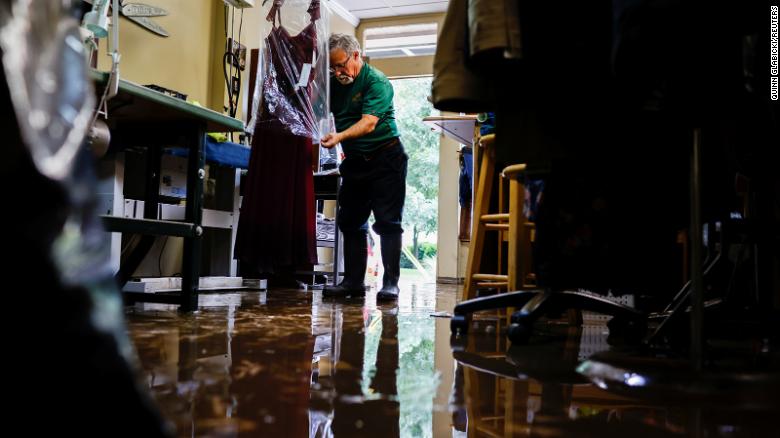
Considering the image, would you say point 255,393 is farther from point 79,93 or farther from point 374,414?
point 79,93

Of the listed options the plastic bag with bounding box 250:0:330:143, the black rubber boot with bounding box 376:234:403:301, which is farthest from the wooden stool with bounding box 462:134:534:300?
the plastic bag with bounding box 250:0:330:143

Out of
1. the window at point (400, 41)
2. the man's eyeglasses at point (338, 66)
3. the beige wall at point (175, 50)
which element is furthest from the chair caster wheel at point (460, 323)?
the window at point (400, 41)

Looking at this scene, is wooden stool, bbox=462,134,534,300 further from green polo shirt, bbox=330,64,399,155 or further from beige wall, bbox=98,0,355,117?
beige wall, bbox=98,0,355,117

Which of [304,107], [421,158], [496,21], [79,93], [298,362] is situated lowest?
[298,362]

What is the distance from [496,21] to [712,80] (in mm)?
405

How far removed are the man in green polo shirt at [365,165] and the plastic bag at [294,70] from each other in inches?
4.4

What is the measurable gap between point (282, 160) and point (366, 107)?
1.70ft

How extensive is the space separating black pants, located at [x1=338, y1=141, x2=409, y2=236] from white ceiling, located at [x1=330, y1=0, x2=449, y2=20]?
371 cm

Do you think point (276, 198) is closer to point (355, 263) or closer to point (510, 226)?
point (355, 263)

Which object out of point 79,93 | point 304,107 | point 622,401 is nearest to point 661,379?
point 622,401

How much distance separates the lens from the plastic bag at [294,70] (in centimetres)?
305

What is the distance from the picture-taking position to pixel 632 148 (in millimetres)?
1473

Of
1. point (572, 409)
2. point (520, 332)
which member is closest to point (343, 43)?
point (520, 332)

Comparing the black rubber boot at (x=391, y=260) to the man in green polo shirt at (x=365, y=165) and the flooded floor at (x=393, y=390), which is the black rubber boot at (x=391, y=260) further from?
the flooded floor at (x=393, y=390)
